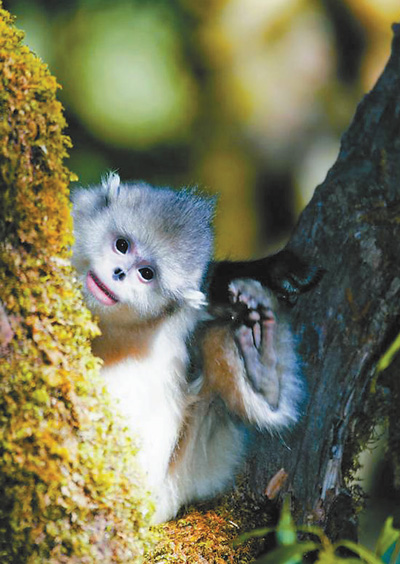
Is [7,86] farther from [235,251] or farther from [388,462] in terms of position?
[235,251]

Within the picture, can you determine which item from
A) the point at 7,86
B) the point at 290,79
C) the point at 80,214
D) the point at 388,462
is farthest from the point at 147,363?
the point at 290,79

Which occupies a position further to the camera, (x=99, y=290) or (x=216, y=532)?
(x=99, y=290)

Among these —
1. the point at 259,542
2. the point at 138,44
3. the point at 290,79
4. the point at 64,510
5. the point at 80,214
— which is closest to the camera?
the point at 64,510

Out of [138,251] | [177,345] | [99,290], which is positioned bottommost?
[177,345]

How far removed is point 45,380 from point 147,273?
44.2 inches

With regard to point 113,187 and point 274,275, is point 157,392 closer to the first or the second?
point 274,275

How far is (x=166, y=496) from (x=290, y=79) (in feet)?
11.6

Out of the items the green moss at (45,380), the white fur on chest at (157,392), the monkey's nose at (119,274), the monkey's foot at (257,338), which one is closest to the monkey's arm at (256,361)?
the monkey's foot at (257,338)

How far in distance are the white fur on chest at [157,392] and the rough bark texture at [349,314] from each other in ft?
1.22

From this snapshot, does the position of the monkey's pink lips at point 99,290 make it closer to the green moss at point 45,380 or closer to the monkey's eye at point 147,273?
the monkey's eye at point 147,273

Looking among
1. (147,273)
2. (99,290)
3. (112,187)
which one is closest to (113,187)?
(112,187)

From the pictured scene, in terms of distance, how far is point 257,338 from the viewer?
293 cm

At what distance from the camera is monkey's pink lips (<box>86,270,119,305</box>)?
2756 millimetres

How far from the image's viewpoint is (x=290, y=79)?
545cm
